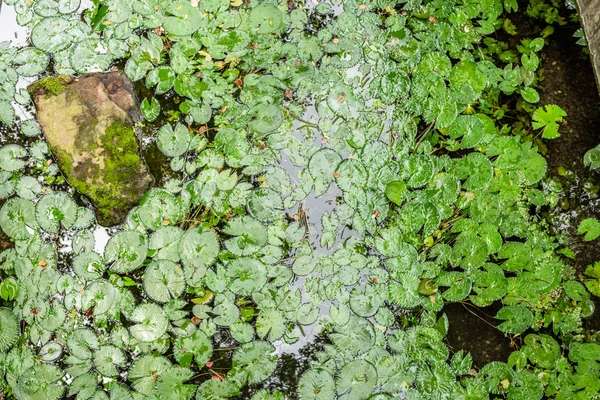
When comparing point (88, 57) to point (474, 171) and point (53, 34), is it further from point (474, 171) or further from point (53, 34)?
point (474, 171)

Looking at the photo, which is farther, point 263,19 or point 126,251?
point 263,19

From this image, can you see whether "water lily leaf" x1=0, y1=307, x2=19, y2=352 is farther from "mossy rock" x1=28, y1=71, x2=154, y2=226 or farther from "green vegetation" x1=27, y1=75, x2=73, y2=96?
"green vegetation" x1=27, y1=75, x2=73, y2=96

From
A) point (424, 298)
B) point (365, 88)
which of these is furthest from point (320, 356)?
point (365, 88)

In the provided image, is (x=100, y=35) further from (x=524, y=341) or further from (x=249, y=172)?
(x=524, y=341)

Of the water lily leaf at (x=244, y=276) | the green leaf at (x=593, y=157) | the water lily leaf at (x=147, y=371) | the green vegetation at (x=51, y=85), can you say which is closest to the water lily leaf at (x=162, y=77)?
the green vegetation at (x=51, y=85)

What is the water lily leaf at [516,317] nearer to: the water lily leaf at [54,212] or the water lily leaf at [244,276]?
the water lily leaf at [244,276]

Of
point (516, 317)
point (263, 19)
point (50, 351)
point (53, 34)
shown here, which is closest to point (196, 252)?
point (50, 351)

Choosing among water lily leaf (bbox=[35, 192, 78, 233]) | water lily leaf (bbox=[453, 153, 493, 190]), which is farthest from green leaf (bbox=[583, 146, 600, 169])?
water lily leaf (bbox=[35, 192, 78, 233])
